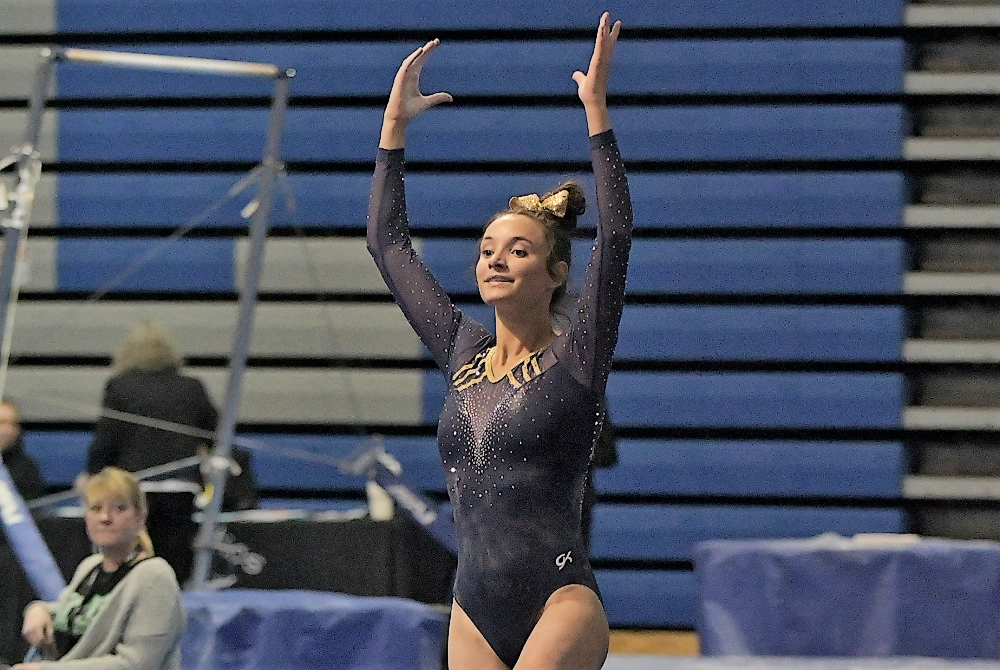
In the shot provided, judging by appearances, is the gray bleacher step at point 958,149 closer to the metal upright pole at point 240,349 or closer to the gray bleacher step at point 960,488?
the gray bleacher step at point 960,488

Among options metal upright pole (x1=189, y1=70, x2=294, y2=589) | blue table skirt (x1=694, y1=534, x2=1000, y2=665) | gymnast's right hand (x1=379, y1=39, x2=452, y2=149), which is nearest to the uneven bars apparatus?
metal upright pole (x1=189, y1=70, x2=294, y2=589)

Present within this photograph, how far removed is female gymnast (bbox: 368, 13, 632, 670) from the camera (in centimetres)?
220

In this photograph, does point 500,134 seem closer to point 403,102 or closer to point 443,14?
point 443,14

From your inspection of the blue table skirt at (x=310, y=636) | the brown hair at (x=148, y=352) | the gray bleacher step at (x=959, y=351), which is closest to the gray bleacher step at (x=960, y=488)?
the gray bleacher step at (x=959, y=351)

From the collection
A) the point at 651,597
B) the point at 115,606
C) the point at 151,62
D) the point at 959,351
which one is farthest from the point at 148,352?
the point at 959,351

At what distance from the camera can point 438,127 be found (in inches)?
263

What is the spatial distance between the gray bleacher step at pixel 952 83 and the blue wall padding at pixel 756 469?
57.5 inches

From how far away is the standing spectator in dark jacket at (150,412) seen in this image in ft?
18.0

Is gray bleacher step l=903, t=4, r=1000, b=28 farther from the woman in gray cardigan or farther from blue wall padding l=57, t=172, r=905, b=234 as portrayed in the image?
the woman in gray cardigan

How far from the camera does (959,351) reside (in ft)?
20.7

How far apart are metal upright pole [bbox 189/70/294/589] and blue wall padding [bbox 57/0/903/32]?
139 centimetres

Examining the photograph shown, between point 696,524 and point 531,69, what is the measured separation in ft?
6.71

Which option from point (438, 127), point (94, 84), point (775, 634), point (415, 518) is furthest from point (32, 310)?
point (775, 634)

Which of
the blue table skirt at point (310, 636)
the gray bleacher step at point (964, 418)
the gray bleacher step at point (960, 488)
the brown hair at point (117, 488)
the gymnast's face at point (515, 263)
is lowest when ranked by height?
the blue table skirt at point (310, 636)
